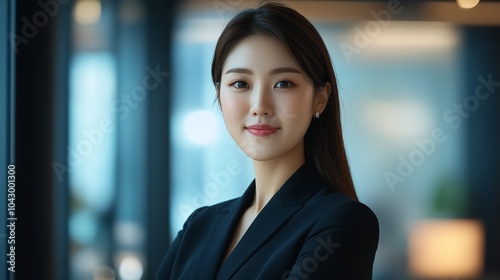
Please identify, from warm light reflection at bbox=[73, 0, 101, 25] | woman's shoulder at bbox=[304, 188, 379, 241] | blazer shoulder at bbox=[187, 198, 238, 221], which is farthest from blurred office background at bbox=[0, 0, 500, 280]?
woman's shoulder at bbox=[304, 188, 379, 241]

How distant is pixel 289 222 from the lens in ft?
4.45

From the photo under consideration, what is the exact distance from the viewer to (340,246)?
1.20 m

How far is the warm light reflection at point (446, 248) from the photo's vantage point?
3.73m

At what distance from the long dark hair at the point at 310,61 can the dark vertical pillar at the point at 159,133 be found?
211 centimetres

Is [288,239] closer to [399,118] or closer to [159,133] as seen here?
[159,133]

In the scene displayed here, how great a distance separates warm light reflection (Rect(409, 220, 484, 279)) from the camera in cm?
373

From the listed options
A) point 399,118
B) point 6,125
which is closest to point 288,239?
point 6,125

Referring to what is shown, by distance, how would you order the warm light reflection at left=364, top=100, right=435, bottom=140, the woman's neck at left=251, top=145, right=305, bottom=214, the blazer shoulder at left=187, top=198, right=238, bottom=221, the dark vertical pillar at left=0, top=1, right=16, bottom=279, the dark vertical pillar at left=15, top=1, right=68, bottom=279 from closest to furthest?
the woman's neck at left=251, top=145, right=305, bottom=214 → the blazer shoulder at left=187, top=198, right=238, bottom=221 → the dark vertical pillar at left=0, top=1, right=16, bottom=279 → the dark vertical pillar at left=15, top=1, right=68, bottom=279 → the warm light reflection at left=364, top=100, right=435, bottom=140

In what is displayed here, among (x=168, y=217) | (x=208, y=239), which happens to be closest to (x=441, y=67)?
(x=168, y=217)

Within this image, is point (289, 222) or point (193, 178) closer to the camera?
point (289, 222)

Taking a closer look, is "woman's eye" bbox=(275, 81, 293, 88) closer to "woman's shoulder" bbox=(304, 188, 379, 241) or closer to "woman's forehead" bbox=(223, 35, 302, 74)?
"woman's forehead" bbox=(223, 35, 302, 74)

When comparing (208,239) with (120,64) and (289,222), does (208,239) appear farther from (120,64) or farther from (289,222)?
(120,64)

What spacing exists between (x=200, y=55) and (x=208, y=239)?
2.22m

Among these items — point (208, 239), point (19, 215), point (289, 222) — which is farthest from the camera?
point (19, 215)
